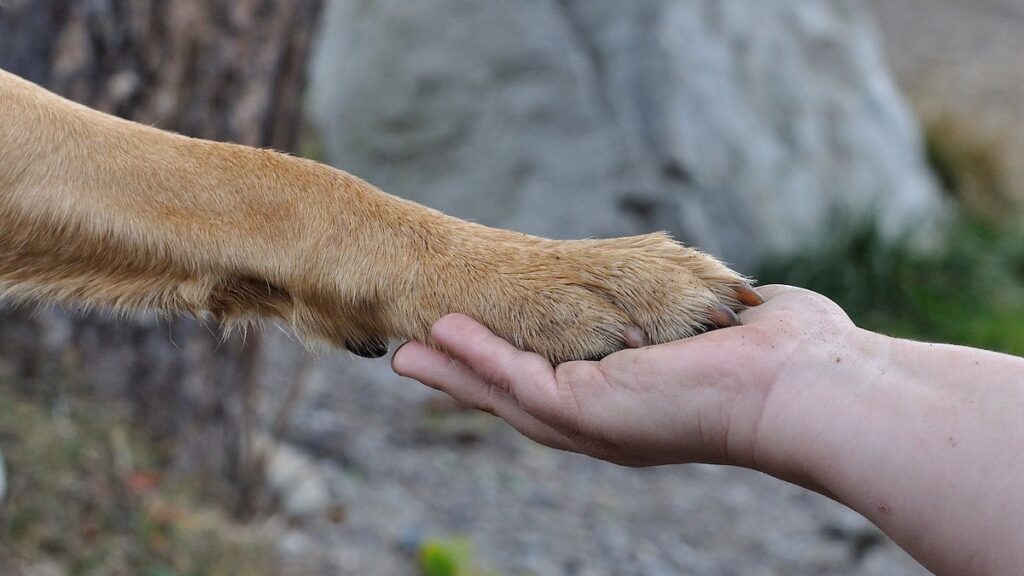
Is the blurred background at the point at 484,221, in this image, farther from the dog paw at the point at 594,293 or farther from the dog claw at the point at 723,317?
the dog claw at the point at 723,317

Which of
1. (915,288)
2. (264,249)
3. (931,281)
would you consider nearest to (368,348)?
(264,249)

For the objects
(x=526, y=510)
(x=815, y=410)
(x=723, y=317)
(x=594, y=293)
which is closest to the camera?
(x=815, y=410)

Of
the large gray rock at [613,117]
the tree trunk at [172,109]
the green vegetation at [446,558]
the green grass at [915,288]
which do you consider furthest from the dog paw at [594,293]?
the green grass at [915,288]

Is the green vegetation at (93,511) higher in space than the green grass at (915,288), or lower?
lower

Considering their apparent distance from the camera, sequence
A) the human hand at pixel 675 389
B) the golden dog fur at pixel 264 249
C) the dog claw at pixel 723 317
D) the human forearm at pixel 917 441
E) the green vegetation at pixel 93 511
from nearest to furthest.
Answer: the human forearm at pixel 917 441
the human hand at pixel 675 389
the dog claw at pixel 723 317
the golden dog fur at pixel 264 249
the green vegetation at pixel 93 511

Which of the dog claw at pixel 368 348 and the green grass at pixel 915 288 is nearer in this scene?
the dog claw at pixel 368 348

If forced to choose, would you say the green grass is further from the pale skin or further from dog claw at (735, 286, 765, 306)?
the pale skin

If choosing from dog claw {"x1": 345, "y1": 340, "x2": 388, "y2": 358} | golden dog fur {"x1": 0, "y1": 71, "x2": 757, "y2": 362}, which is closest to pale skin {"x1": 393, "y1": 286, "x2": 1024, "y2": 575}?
golden dog fur {"x1": 0, "y1": 71, "x2": 757, "y2": 362}

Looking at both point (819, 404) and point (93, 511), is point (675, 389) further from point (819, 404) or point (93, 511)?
point (93, 511)
